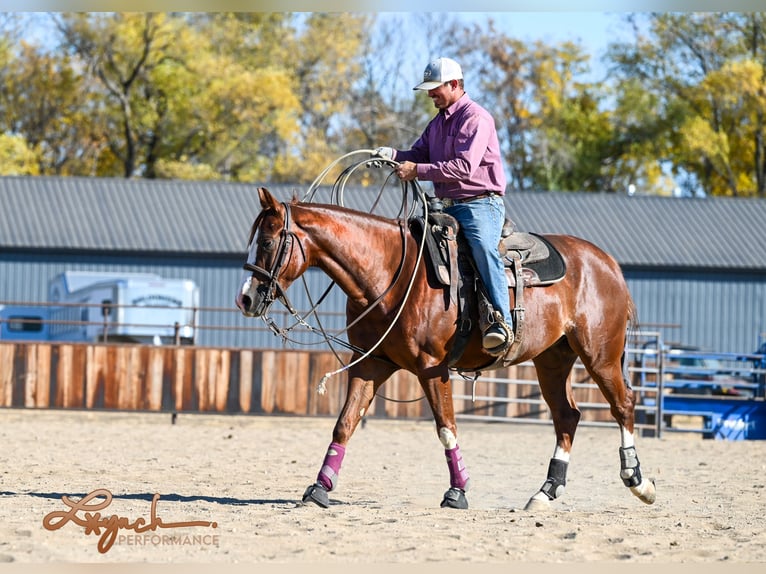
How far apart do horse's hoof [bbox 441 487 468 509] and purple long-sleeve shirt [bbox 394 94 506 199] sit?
6.58 ft

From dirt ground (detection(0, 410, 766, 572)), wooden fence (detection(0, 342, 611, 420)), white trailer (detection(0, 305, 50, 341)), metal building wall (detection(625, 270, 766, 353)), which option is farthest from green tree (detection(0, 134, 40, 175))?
dirt ground (detection(0, 410, 766, 572))

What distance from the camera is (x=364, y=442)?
1517 cm

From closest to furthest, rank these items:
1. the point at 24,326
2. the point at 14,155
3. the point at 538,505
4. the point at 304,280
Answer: the point at 304,280, the point at 538,505, the point at 24,326, the point at 14,155

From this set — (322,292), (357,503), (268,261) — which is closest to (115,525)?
(268,261)

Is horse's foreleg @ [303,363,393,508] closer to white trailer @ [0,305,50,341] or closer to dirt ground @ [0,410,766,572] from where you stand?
dirt ground @ [0,410,766,572]

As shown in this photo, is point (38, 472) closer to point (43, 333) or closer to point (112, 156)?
point (43, 333)

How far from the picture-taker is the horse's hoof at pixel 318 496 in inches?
314

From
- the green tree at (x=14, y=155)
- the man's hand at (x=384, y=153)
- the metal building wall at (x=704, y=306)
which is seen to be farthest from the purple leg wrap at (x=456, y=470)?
the green tree at (x=14, y=155)

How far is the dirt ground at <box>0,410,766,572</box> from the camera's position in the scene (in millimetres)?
6383

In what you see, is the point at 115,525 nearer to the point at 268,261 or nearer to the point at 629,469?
the point at 268,261

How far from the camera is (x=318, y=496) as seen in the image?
7988 millimetres

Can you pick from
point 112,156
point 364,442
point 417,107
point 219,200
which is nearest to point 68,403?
point 364,442

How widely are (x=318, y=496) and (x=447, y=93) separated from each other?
2846mm

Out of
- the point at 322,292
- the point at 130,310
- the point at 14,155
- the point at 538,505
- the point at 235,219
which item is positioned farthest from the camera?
the point at 14,155
